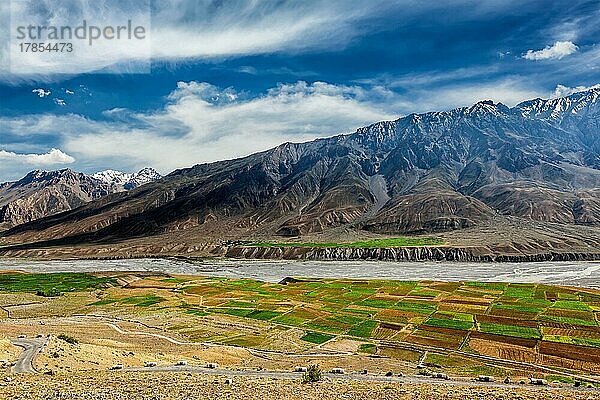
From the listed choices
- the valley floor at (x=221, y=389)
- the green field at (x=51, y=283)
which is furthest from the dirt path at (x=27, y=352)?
the green field at (x=51, y=283)

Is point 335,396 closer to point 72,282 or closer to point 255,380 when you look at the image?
point 255,380

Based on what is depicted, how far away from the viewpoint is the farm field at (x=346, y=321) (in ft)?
206

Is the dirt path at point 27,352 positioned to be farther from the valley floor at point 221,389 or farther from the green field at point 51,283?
the green field at point 51,283

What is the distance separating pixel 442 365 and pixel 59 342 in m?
46.4

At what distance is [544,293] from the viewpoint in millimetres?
122000

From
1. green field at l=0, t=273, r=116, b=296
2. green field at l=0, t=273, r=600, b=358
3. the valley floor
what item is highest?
the valley floor

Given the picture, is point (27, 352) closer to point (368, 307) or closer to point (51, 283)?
point (368, 307)

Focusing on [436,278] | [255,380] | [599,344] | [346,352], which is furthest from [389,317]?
[436,278]

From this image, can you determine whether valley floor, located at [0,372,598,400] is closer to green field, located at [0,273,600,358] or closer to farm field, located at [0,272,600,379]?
farm field, located at [0,272,600,379]

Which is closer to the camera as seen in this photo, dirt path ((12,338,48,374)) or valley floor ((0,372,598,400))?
valley floor ((0,372,598,400))

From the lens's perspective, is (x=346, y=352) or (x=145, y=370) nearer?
(x=145, y=370)

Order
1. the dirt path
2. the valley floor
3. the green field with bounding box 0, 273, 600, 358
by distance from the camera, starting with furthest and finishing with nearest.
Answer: the green field with bounding box 0, 273, 600, 358 < the dirt path < the valley floor

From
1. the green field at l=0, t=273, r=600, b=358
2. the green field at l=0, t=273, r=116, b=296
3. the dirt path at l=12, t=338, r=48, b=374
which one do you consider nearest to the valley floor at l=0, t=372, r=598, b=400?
the dirt path at l=12, t=338, r=48, b=374

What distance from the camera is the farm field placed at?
62719 millimetres
